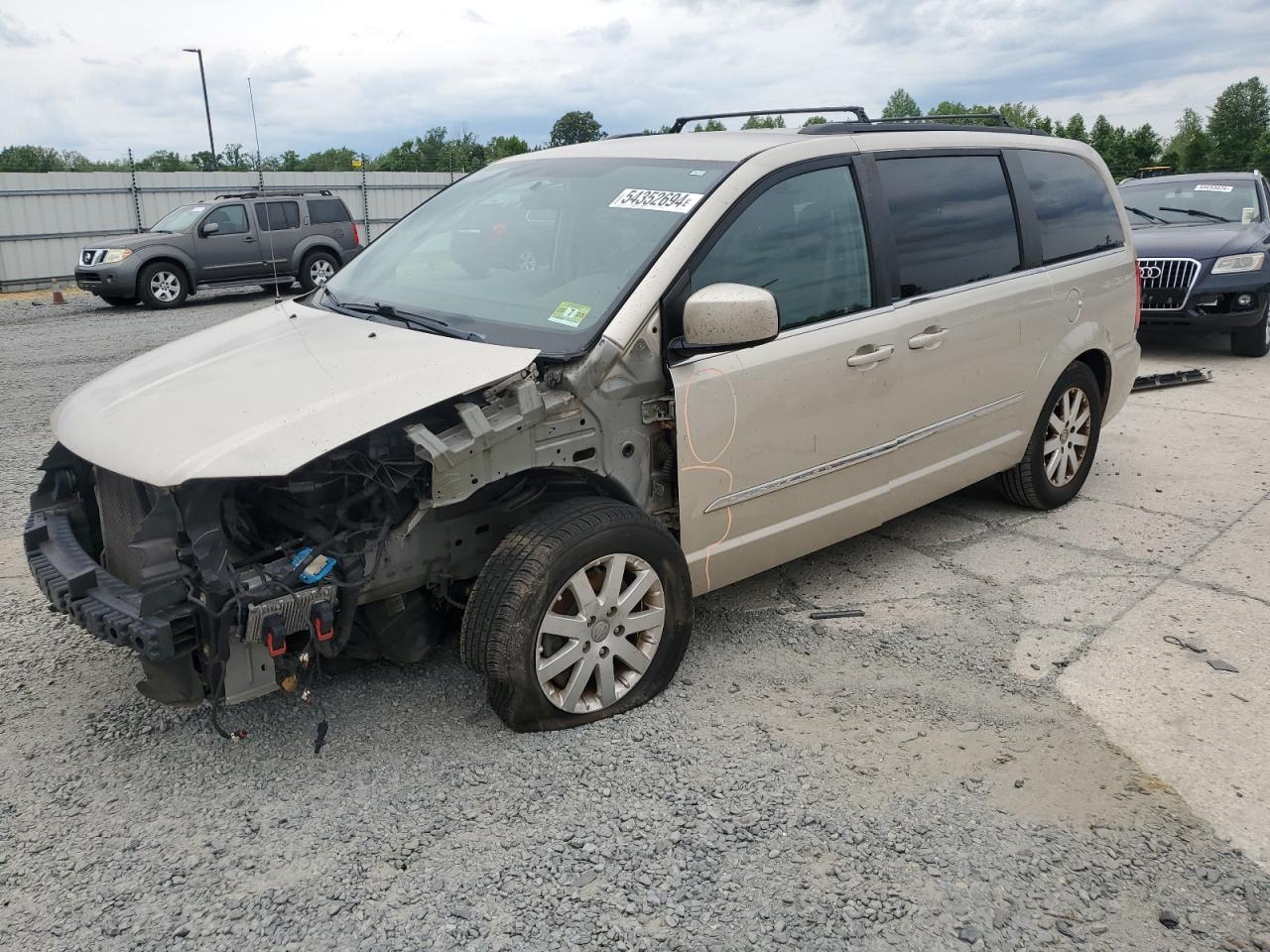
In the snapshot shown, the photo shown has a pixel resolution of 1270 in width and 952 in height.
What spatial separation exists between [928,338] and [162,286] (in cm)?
1457

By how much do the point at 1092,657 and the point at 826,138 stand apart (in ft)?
7.20

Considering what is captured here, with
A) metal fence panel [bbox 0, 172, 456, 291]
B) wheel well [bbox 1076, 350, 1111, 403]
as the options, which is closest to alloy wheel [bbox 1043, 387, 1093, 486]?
wheel well [bbox 1076, 350, 1111, 403]

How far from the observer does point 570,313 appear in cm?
335

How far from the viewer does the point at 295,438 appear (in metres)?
2.76

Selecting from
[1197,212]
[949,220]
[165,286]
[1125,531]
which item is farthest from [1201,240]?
[165,286]

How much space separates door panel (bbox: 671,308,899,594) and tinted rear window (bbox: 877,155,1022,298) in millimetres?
369

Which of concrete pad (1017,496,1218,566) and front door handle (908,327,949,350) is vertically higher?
front door handle (908,327,949,350)

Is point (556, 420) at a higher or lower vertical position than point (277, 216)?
lower

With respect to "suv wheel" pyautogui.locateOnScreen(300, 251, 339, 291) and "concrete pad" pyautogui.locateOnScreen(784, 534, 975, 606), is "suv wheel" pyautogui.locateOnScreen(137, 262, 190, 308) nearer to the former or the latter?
"suv wheel" pyautogui.locateOnScreen(300, 251, 339, 291)

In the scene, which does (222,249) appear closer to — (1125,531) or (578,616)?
(1125,531)

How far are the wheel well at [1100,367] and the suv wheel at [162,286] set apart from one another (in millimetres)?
14262

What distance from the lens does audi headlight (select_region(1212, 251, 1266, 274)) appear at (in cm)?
926

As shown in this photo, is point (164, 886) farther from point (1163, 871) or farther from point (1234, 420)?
point (1234, 420)

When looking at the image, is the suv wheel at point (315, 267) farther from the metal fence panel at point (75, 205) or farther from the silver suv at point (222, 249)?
the metal fence panel at point (75, 205)
